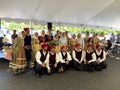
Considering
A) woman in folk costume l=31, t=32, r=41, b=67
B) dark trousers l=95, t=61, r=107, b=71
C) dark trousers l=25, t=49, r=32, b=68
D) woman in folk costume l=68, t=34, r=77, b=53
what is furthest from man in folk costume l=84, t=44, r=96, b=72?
dark trousers l=25, t=49, r=32, b=68

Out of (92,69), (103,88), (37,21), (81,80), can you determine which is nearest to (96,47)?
(92,69)

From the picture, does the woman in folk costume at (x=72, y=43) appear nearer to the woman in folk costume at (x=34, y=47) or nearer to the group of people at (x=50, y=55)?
the group of people at (x=50, y=55)

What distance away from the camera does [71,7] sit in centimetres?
703

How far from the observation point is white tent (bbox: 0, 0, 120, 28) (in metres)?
6.27

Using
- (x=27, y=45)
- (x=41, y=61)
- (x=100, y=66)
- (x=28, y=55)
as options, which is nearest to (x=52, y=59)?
(x=41, y=61)

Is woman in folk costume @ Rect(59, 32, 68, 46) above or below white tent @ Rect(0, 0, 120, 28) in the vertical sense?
below

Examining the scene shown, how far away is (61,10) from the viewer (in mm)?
7195

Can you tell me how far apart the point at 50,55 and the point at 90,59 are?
4.50 ft

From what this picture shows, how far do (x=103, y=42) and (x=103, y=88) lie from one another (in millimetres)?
4651

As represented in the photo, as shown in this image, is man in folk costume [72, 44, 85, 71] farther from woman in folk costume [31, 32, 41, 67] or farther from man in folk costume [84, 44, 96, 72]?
woman in folk costume [31, 32, 41, 67]

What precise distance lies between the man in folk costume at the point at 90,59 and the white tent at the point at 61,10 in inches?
83.5

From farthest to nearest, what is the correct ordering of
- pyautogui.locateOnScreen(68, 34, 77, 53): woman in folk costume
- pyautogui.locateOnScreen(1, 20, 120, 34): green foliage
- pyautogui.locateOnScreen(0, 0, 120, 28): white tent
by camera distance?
pyautogui.locateOnScreen(1, 20, 120, 34): green foliage
pyautogui.locateOnScreen(0, 0, 120, 28): white tent
pyautogui.locateOnScreen(68, 34, 77, 53): woman in folk costume

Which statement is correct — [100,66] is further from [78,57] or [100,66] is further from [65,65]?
[65,65]

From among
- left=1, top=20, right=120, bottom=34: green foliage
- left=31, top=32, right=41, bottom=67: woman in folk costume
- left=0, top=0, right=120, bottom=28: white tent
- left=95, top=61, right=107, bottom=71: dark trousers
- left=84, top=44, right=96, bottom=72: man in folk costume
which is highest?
left=0, top=0, right=120, bottom=28: white tent
